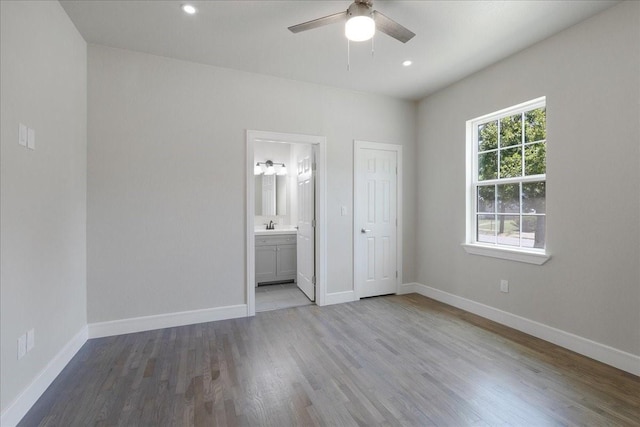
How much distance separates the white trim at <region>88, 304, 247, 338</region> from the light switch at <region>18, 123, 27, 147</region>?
1887 millimetres

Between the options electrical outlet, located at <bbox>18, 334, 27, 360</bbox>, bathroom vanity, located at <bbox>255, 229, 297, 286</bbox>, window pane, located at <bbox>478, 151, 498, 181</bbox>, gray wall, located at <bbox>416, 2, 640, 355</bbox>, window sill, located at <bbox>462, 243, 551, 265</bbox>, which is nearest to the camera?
electrical outlet, located at <bbox>18, 334, 27, 360</bbox>

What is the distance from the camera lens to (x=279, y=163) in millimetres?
5633

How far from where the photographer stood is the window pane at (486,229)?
11.2ft

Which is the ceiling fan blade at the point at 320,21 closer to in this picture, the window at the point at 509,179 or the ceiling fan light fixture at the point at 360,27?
the ceiling fan light fixture at the point at 360,27

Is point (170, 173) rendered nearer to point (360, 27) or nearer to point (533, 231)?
point (360, 27)

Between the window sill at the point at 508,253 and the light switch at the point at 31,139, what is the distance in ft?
13.6

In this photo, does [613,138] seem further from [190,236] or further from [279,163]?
[279,163]

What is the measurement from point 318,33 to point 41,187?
2498mm

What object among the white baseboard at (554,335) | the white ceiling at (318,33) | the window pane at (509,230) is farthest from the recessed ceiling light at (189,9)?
the white baseboard at (554,335)

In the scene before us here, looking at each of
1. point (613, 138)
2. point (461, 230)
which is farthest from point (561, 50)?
point (461, 230)

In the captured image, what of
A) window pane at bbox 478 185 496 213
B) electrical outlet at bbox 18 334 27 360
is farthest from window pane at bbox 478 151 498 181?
electrical outlet at bbox 18 334 27 360

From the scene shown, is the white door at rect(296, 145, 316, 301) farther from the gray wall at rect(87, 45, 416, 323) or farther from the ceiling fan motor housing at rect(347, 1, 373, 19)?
the ceiling fan motor housing at rect(347, 1, 373, 19)

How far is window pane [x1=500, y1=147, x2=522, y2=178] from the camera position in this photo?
3125 mm

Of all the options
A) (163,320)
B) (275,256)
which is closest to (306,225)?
(275,256)
